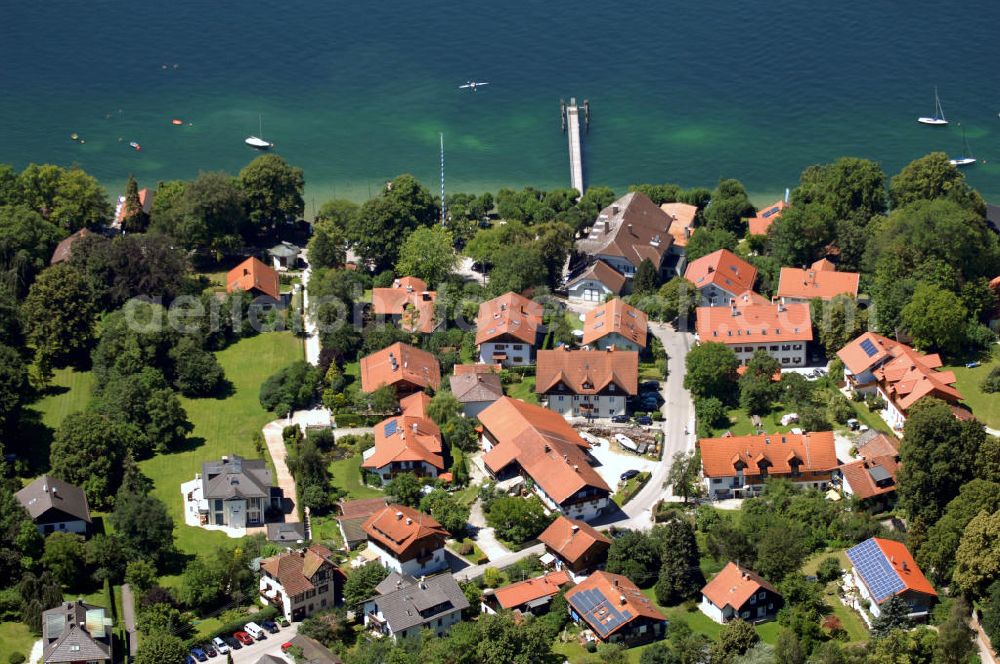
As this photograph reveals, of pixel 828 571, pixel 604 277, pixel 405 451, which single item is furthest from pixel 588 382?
pixel 828 571

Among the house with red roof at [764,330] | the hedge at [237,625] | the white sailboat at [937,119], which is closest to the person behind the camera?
the hedge at [237,625]

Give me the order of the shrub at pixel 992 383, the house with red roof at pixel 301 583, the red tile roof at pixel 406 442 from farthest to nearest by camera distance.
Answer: the shrub at pixel 992 383 < the red tile roof at pixel 406 442 < the house with red roof at pixel 301 583

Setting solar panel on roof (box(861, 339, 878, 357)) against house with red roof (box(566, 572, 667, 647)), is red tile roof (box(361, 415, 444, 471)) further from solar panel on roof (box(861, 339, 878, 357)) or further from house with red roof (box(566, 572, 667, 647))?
solar panel on roof (box(861, 339, 878, 357))

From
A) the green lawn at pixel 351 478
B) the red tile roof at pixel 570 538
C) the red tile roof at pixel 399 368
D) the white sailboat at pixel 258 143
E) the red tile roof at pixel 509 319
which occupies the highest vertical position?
the white sailboat at pixel 258 143

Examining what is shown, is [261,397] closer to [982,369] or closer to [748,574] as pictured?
[748,574]

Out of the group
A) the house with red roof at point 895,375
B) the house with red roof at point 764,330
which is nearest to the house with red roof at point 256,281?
the house with red roof at point 764,330

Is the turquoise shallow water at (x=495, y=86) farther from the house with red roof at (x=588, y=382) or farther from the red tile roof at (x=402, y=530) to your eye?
the red tile roof at (x=402, y=530)
